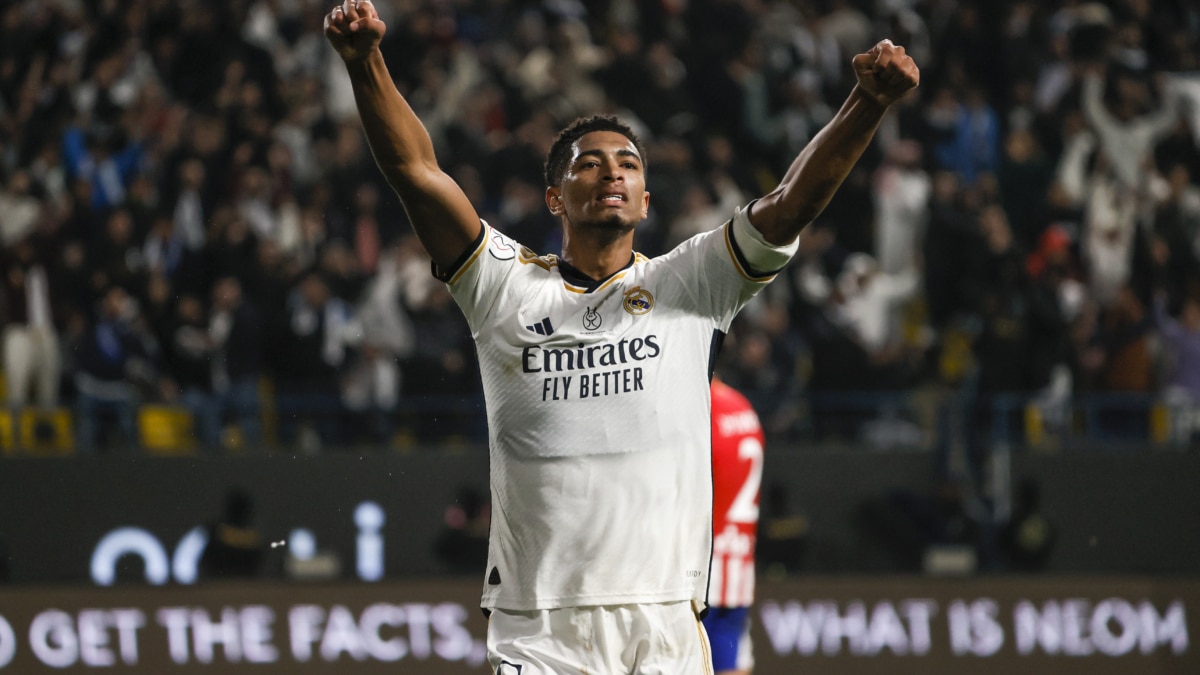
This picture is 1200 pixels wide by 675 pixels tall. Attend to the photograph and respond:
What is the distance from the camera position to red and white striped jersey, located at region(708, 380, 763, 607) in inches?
276

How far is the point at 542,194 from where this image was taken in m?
11.9

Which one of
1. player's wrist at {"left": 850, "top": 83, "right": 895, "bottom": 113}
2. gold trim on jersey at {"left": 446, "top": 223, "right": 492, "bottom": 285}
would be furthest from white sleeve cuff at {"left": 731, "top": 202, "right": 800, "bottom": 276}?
gold trim on jersey at {"left": 446, "top": 223, "right": 492, "bottom": 285}

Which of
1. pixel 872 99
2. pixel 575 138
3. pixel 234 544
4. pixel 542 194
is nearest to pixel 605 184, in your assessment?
pixel 575 138

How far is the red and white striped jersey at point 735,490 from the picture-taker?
7004 millimetres

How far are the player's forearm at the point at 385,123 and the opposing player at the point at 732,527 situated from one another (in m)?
3.16

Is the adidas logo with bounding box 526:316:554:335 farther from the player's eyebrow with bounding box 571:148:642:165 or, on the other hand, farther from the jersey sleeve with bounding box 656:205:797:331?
the player's eyebrow with bounding box 571:148:642:165

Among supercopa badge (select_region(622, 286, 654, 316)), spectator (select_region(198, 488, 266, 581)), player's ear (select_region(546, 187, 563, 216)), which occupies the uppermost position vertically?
player's ear (select_region(546, 187, 563, 216))

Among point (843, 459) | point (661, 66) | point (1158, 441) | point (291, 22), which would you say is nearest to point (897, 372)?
point (843, 459)

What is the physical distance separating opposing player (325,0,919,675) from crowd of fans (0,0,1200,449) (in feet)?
19.0

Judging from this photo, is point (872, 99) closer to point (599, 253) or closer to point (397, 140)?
point (599, 253)

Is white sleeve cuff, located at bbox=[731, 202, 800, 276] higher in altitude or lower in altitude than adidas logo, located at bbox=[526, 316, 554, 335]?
higher

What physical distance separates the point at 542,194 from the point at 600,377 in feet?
25.7

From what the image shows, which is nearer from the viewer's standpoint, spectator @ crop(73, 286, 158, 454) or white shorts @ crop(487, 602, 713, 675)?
white shorts @ crop(487, 602, 713, 675)

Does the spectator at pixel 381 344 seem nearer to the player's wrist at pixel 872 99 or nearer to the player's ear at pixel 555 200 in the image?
the player's ear at pixel 555 200
